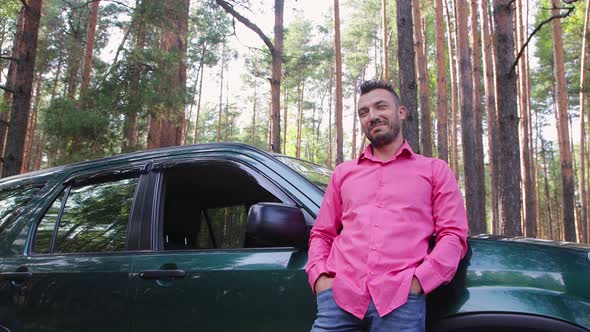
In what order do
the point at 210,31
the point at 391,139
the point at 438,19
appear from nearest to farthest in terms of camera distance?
the point at 391,139 → the point at 438,19 → the point at 210,31

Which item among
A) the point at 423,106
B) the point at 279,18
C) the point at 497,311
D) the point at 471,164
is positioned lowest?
the point at 497,311

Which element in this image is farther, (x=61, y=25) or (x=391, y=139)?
(x=61, y=25)

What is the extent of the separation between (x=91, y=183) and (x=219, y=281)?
133 cm

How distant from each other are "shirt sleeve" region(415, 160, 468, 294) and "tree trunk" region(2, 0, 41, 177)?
1039cm

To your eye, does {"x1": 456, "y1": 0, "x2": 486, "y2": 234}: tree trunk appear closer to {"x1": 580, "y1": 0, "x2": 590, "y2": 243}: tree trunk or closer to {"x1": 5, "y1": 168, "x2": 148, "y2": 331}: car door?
{"x1": 580, "y1": 0, "x2": 590, "y2": 243}: tree trunk

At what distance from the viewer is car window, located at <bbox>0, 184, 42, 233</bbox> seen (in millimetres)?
3238

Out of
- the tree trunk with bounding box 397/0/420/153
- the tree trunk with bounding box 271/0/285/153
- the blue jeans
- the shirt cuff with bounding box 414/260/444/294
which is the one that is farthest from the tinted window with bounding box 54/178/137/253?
the tree trunk with bounding box 271/0/285/153

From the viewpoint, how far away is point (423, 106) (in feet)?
58.3

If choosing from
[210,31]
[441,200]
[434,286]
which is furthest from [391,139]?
[210,31]

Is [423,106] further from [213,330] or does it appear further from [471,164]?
[213,330]

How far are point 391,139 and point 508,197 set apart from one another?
589 centimetres

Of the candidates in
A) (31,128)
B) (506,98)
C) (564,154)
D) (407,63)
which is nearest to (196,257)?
(506,98)

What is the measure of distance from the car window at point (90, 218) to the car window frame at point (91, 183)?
0.05 feet

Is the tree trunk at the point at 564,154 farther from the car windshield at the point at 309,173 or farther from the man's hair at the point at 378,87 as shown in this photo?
the man's hair at the point at 378,87
